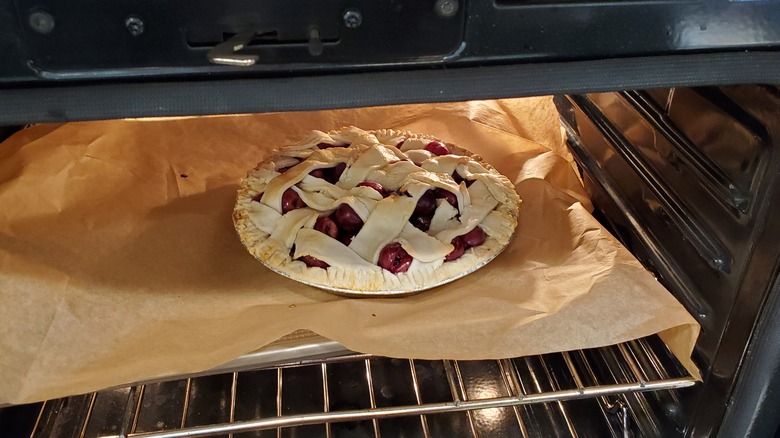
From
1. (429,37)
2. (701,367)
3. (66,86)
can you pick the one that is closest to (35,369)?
(66,86)

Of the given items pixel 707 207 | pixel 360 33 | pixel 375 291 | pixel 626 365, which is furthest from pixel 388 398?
pixel 360 33

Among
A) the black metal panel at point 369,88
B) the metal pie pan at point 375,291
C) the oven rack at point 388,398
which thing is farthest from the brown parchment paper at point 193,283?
the black metal panel at point 369,88

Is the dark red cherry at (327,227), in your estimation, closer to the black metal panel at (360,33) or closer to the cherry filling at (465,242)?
the cherry filling at (465,242)

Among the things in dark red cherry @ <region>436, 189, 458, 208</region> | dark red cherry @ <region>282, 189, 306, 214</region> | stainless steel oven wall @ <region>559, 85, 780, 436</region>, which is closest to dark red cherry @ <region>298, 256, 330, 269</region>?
dark red cherry @ <region>282, 189, 306, 214</region>

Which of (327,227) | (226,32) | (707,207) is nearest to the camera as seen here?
(226,32)

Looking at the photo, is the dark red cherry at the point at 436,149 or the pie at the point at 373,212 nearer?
the pie at the point at 373,212

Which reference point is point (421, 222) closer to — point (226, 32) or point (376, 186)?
point (376, 186)
